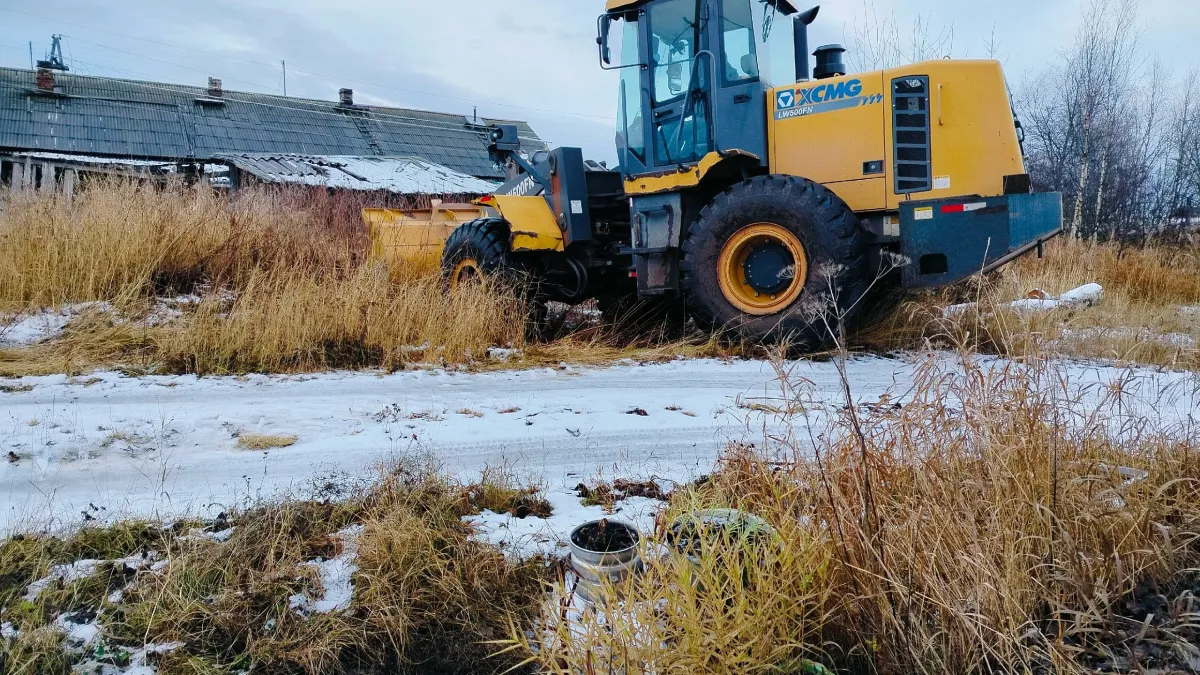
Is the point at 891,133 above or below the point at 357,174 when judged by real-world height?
below

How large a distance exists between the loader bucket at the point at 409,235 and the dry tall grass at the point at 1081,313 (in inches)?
172

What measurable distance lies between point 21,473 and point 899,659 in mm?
3491

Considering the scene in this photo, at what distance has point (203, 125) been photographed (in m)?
23.3

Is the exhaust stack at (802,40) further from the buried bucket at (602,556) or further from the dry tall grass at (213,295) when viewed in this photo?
the buried bucket at (602,556)

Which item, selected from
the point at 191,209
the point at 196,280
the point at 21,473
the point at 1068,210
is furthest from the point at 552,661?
the point at 1068,210

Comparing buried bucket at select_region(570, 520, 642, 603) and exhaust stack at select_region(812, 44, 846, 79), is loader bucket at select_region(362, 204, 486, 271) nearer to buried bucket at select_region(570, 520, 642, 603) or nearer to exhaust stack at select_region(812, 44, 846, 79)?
exhaust stack at select_region(812, 44, 846, 79)

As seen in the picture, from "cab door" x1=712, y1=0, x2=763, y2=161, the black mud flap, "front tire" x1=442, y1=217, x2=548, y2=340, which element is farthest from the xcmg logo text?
"front tire" x1=442, y1=217, x2=548, y2=340

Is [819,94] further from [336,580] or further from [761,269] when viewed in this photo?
[336,580]

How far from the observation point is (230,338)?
16.8 feet

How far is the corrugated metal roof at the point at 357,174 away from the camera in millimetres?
16438

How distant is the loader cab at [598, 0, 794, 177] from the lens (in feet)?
19.3

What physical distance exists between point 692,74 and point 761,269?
172cm

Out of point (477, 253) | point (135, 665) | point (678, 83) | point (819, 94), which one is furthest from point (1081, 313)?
point (135, 665)

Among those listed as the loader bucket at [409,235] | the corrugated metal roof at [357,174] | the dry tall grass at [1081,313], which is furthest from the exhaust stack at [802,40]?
the corrugated metal roof at [357,174]
